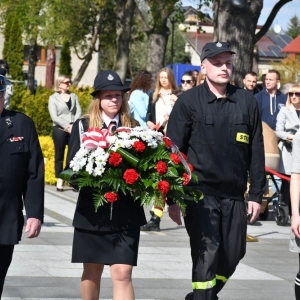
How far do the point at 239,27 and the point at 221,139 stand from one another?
390 inches

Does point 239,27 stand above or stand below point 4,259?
→ above

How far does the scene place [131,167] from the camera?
5727 millimetres

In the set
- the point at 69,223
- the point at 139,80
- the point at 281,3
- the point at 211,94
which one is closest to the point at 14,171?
the point at 211,94

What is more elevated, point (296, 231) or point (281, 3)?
point (281, 3)

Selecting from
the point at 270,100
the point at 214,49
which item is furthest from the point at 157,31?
the point at 214,49

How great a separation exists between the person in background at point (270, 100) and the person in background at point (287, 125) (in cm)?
53

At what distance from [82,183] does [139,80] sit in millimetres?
7288

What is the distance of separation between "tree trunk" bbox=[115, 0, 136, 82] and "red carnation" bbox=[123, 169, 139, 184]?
25.4m

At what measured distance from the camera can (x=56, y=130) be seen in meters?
15.9

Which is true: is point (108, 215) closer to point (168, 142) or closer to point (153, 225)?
point (168, 142)

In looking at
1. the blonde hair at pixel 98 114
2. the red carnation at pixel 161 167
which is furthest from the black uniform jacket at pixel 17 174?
the red carnation at pixel 161 167

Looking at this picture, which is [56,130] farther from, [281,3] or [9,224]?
[9,224]

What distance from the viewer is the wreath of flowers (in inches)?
222

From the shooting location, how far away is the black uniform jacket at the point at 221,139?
6.20 metres
